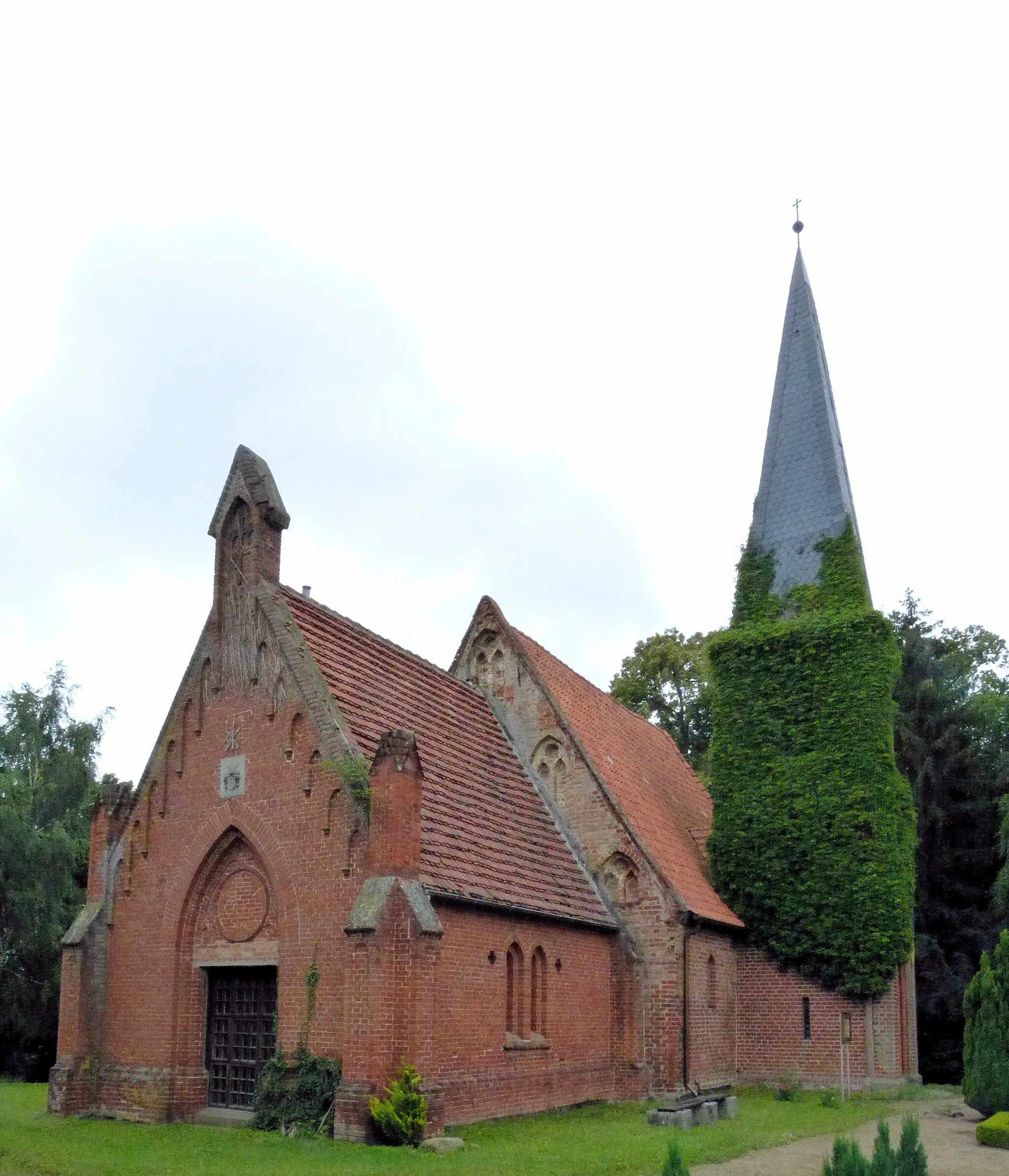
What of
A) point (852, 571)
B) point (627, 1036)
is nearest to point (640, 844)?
point (627, 1036)

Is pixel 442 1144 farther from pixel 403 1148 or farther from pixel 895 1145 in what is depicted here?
pixel 895 1145

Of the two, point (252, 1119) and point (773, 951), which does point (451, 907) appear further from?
point (773, 951)

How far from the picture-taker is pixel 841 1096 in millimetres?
23422

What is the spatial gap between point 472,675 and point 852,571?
352 inches

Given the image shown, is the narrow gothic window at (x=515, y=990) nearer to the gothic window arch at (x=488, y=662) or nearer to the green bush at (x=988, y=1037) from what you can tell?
the gothic window arch at (x=488, y=662)

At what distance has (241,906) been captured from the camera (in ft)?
62.5

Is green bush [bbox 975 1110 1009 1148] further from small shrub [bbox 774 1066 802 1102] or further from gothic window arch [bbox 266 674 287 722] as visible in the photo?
gothic window arch [bbox 266 674 287 722]

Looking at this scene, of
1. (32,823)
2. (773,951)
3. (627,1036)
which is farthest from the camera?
(32,823)

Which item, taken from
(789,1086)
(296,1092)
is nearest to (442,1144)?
(296,1092)

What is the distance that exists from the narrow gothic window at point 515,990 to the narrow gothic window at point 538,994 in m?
0.35

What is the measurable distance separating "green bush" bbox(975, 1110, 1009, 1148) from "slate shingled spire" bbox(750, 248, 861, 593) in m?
12.9

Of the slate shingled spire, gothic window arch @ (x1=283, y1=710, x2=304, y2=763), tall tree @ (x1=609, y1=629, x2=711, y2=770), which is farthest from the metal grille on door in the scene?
tall tree @ (x1=609, y1=629, x2=711, y2=770)

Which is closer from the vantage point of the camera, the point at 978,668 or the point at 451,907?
the point at 451,907

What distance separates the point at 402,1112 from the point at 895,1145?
7229 millimetres
